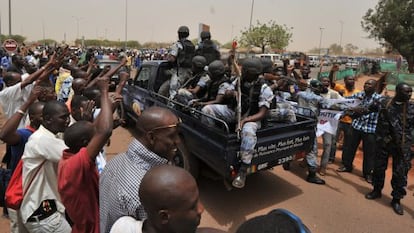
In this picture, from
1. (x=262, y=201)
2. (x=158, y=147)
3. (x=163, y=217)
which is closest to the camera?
(x=163, y=217)

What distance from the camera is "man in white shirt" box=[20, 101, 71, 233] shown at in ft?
6.89

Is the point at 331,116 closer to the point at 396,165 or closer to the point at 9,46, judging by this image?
the point at 396,165

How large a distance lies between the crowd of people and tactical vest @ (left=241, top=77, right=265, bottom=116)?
0.01 meters

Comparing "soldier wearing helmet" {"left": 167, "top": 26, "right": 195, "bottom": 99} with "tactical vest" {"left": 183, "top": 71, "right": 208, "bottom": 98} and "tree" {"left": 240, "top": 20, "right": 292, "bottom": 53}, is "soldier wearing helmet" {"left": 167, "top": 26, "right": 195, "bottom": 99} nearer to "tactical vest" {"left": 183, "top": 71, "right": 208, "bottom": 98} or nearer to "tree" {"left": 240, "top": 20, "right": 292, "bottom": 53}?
"tactical vest" {"left": 183, "top": 71, "right": 208, "bottom": 98}

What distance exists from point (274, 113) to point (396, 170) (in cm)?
179

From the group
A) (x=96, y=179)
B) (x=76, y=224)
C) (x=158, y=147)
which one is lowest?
(x=76, y=224)

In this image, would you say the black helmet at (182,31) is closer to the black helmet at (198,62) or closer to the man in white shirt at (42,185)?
the black helmet at (198,62)

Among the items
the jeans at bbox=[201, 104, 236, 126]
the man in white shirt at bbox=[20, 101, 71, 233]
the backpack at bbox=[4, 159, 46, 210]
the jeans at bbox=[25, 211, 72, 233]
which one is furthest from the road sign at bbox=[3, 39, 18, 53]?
the jeans at bbox=[25, 211, 72, 233]

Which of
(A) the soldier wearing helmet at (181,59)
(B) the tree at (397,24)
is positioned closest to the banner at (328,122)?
(A) the soldier wearing helmet at (181,59)

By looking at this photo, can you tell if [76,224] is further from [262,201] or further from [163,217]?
[262,201]

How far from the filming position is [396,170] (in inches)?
170

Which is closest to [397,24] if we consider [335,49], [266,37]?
[266,37]

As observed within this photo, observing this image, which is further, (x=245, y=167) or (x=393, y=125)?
(x=393, y=125)

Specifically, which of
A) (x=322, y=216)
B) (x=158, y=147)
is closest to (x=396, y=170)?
(x=322, y=216)
